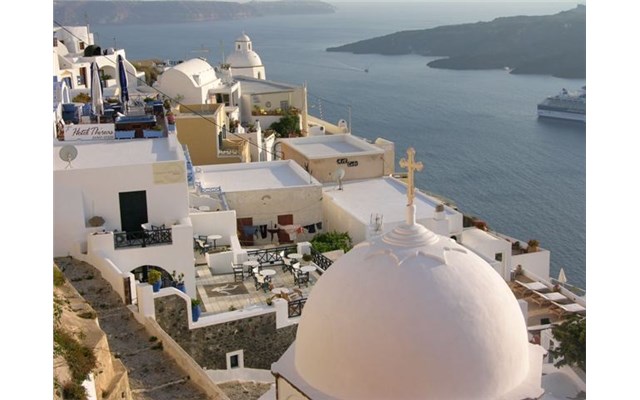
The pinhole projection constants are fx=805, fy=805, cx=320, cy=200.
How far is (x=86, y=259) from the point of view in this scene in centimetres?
1792

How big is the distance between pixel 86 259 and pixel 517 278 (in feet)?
45.6

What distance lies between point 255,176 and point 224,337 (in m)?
12.2

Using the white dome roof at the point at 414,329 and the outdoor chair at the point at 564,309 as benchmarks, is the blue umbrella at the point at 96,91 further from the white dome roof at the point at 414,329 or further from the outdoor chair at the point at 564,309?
the white dome roof at the point at 414,329

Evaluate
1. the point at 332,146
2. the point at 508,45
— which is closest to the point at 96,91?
the point at 332,146

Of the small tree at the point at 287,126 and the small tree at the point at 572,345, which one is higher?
the small tree at the point at 287,126

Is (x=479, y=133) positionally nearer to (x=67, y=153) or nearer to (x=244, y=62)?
(x=244, y=62)

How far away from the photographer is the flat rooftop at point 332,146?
99.5ft

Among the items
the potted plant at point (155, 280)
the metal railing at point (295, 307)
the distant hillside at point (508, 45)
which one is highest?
the distant hillside at point (508, 45)

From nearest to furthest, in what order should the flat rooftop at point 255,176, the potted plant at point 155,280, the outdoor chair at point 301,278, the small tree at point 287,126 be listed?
1. the potted plant at point 155,280
2. the outdoor chair at point 301,278
3. the flat rooftop at point 255,176
4. the small tree at point 287,126

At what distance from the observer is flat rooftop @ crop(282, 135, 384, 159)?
30312 mm

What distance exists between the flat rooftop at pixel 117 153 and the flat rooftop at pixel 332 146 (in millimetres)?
9786

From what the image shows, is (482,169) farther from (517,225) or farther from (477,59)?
(477,59)

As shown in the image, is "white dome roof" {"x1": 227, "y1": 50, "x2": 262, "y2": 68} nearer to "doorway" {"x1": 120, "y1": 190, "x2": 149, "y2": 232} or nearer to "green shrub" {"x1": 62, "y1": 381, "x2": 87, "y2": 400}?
"doorway" {"x1": 120, "y1": 190, "x2": 149, "y2": 232}

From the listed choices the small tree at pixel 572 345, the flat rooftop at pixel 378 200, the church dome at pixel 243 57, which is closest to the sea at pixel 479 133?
the church dome at pixel 243 57
